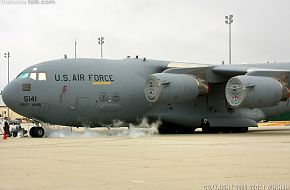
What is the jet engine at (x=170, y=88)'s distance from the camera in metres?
27.4

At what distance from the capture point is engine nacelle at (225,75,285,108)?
26.3 m

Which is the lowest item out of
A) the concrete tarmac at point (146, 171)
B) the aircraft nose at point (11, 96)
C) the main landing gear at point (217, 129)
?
the main landing gear at point (217, 129)

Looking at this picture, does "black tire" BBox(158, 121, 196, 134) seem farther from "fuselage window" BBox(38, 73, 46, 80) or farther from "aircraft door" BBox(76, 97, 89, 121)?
"fuselage window" BBox(38, 73, 46, 80)

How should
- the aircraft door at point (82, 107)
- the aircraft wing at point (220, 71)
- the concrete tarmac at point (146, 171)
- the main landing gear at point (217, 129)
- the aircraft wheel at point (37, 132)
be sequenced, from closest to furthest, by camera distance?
the concrete tarmac at point (146, 171), the aircraft wheel at point (37, 132), the aircraft door at point (82, 107), the aircraft wing at point (220, 71), the main landing gear at point (217, 129)

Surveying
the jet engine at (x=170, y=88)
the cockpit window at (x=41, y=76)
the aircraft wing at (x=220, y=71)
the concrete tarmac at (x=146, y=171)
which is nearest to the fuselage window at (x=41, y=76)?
the cockpit window at (x=41, y=76)

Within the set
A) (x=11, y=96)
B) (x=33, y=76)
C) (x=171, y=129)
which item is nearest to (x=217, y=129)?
(x=171, y=129)

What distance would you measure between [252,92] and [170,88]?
13.6ft

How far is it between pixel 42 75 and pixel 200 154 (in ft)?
48.3

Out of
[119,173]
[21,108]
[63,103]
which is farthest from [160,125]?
[119,173]

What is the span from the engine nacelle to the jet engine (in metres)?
2.17

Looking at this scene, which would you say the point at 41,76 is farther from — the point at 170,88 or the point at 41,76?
the point at 170,88

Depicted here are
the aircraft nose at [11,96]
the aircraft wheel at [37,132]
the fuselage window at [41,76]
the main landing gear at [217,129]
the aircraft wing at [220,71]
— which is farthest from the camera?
the main landing gear at [217,129]

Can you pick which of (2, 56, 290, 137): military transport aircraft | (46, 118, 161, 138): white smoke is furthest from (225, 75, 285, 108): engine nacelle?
(46, 118, 161, 138): white smoke

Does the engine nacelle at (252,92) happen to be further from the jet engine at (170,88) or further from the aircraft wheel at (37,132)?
the aircraft wheel at (37,132)
